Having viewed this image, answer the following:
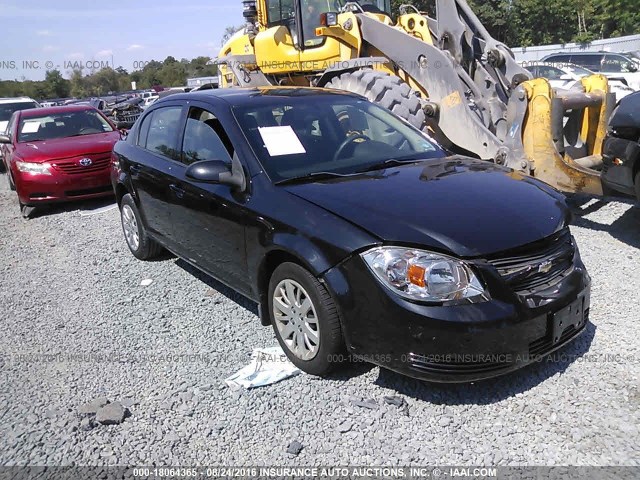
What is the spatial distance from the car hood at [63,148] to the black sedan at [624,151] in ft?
22.9

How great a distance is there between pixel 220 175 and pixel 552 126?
Answer: 3.75 metres

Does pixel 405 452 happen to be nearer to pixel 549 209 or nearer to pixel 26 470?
pixel 549 209

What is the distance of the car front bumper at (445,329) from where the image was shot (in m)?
2.81

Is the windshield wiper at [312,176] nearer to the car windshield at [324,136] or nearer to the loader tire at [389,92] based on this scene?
the car windshield at [324,136]

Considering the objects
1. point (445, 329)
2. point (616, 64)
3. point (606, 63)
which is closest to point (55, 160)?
point (445, 329)

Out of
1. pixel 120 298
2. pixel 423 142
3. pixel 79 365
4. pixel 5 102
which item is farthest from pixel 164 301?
pixel 5 102

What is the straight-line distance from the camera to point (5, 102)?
15430mm

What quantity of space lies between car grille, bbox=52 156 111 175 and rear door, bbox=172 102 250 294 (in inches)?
179

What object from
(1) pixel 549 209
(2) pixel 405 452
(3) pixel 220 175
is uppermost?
(3) pixel 220 175

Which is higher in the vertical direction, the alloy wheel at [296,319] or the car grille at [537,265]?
the car grille at [537,265]

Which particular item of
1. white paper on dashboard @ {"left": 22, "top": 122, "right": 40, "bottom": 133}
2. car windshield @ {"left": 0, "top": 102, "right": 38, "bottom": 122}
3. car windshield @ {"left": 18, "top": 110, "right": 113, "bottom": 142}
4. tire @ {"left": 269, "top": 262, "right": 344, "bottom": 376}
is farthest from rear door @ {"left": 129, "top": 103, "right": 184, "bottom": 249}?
car windshield @ {"left": 0, "top": 102, "right": 38, "bottom": 122}

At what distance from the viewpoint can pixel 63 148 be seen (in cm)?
861

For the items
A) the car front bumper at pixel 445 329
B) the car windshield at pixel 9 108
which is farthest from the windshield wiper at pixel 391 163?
the car windshield at pixel 9 108

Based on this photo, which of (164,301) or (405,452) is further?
(164,301)
